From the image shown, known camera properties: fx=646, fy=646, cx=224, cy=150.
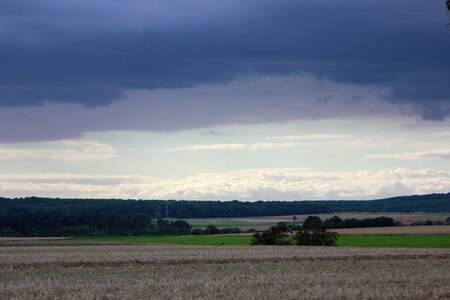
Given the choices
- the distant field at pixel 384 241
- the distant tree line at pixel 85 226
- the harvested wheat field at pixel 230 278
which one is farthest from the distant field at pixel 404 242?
the distant tree line at pixel 85 226

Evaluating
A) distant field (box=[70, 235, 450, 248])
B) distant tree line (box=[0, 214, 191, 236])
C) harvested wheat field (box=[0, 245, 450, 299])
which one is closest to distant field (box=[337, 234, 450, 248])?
distant field (box=[70, 235, 450, 248])

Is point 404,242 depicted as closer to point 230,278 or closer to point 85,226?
point 230,278

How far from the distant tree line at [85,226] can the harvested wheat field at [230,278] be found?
98.5 metres

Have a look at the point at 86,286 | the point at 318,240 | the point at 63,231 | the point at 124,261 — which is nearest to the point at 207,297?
the point at 86,286

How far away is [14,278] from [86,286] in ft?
21.6

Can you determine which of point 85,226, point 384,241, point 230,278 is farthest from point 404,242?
point 85,226

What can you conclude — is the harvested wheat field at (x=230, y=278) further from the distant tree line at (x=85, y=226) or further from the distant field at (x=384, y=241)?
the distant tree line at (x=85, y=226)

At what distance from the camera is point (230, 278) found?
31203mm

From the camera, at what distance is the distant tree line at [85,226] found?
471 ft

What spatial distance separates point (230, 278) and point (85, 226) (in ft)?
423

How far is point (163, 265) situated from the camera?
4075 centimetres

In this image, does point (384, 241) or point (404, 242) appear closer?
point (404, 242)

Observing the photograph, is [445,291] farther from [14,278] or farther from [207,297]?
[14,278]

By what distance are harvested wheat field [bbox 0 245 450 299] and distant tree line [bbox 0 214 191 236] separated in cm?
9853
